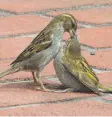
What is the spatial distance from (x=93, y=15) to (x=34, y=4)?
51 centimetres

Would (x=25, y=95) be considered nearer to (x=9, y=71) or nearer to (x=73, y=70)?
(x=9, y=71)

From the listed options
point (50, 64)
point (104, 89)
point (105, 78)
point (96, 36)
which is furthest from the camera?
point (96, 36)

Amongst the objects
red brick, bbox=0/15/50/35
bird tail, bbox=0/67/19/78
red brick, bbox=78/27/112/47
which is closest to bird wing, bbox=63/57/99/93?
bird tail, bbox=0/67/19/78

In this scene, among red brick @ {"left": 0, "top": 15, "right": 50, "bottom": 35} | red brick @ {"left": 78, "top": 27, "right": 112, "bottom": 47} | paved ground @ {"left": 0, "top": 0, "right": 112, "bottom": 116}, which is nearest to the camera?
paved ground @ {"left": 0, "top": 0, "right": 112, "bottom": 116}

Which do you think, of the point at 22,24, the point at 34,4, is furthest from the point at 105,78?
the point at 34,4

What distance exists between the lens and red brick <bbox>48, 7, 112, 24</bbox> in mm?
4895

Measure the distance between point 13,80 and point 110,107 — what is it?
656 millimetres

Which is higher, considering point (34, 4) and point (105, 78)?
point (34, 4)

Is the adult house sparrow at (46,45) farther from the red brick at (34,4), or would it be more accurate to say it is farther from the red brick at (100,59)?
the red brick at (34,4)

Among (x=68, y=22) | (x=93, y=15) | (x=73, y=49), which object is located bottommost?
(x=93, y=15)

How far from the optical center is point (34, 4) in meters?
5.26

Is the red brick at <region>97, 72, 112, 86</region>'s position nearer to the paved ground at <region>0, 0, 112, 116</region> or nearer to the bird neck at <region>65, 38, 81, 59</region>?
the paved ground at <region>0, 0, 112, 116</region>

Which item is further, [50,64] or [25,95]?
[50,64]

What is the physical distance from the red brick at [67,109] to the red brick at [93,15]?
1497 mm
